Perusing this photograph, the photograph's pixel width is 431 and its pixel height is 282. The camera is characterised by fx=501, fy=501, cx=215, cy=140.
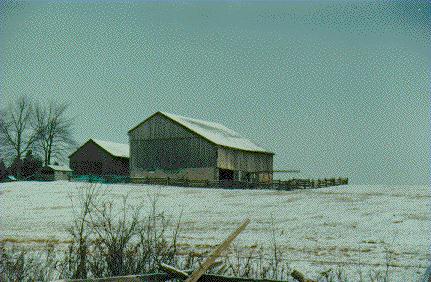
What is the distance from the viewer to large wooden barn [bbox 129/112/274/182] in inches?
1826

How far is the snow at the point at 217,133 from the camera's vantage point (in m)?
47.7

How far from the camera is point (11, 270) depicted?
24.0ft

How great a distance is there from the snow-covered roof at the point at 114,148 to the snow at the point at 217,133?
9.93 m

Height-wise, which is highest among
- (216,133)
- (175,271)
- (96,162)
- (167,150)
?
(216,133)

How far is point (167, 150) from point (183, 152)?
1739 millimetres

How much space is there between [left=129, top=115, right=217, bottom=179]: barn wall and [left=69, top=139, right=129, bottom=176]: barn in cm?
702

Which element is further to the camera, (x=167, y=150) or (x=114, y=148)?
(x=114, y=148)

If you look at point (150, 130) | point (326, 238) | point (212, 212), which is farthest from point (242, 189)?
point (326, 238)

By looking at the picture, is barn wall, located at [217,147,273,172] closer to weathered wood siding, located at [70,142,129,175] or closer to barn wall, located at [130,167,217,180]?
barn wall, located at [130,167,217,180]

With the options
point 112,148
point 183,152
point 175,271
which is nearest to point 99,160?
point 112,148

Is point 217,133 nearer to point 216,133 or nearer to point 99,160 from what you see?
point 216,133

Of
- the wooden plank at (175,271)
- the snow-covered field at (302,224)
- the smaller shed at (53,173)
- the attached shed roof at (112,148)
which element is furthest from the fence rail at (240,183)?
the wooden plank at (175,271)

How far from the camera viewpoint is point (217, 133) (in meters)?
51.6

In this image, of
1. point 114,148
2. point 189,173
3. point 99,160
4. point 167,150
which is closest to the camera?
point 189,173
